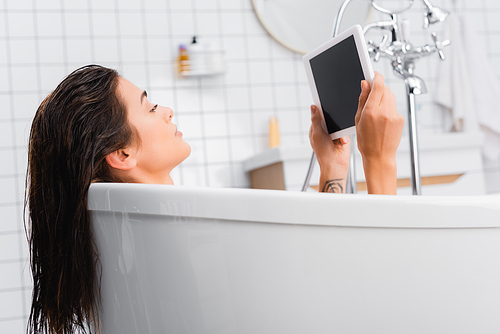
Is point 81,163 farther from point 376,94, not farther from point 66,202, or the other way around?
point 376,94

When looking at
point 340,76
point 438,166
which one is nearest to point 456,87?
point 438,166

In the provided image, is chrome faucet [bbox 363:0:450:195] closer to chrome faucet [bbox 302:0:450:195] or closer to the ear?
chrome faucet [bbox 302:0:450:195]

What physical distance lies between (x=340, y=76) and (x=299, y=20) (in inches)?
57.0

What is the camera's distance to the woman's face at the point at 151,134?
93 cm

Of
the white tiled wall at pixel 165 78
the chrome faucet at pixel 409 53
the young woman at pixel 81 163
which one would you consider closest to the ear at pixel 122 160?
the young woman at pixel 81 163

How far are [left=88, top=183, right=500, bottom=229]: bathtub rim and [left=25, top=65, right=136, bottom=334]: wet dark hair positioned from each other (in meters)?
0.22

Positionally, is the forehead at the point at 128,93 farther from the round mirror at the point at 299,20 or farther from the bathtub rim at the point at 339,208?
the round mirror at the point at 299,20

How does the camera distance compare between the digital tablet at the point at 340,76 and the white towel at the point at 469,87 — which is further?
the white towel at the point at 469,87

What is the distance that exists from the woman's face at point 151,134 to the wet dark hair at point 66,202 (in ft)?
0.22

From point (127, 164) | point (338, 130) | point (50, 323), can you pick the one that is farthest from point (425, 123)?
point (50, 323)

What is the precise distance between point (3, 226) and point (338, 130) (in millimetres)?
1696

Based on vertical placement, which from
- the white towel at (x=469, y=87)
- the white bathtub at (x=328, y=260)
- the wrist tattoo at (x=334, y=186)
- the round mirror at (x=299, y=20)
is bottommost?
the white bathtub at (x=328, y=260)

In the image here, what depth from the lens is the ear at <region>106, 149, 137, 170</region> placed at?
0.88 m

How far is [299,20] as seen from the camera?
234cm
